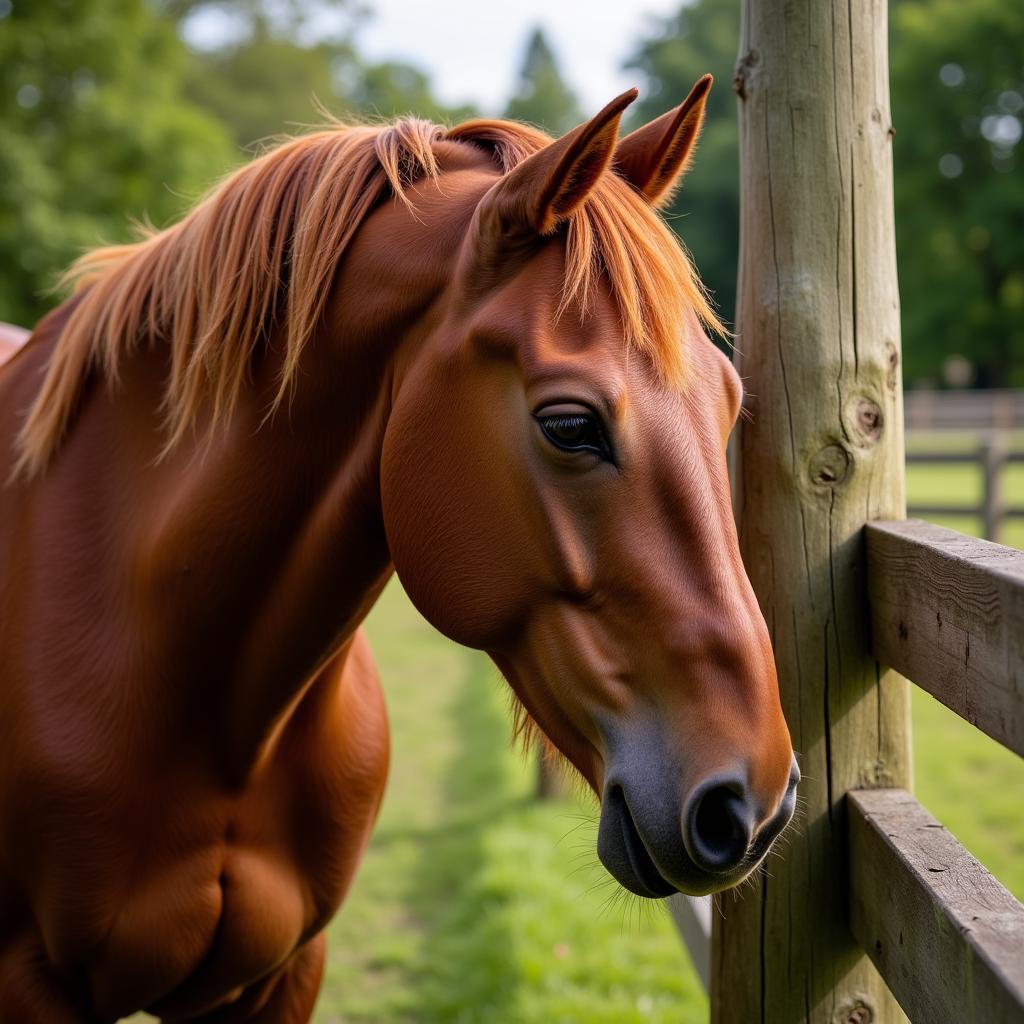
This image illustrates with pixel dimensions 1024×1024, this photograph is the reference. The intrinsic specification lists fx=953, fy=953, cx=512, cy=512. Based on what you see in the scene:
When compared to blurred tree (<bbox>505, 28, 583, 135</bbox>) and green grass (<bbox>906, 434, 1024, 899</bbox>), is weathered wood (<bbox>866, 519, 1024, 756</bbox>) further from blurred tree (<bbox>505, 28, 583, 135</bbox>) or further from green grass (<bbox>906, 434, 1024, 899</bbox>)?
blurred tree (<bbox>505, 28, 583, 135</bbox>)

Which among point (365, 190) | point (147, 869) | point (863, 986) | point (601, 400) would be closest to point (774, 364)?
point (601, 400)

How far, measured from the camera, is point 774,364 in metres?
1.77

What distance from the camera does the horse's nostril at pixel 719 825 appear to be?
1.24 m

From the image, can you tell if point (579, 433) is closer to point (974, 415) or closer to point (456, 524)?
point (456, 524)

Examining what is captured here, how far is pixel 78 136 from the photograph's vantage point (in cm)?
1570

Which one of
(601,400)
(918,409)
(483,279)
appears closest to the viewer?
(601,400)

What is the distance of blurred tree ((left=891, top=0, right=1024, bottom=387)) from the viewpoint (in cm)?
3325

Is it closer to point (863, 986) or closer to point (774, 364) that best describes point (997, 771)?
point (863, 986)

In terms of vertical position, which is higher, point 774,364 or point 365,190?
point 365,190

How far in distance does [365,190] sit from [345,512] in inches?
23.7

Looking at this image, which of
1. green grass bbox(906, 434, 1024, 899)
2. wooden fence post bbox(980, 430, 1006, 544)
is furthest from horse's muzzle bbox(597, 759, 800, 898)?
wooden fence post bbox(980, 430, 1006, 544)

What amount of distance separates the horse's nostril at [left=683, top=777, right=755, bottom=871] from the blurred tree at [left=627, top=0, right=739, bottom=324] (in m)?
33.5

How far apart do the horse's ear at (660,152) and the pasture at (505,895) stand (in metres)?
0.97

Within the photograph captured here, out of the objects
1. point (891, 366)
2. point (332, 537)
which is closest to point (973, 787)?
point (891, 366)
